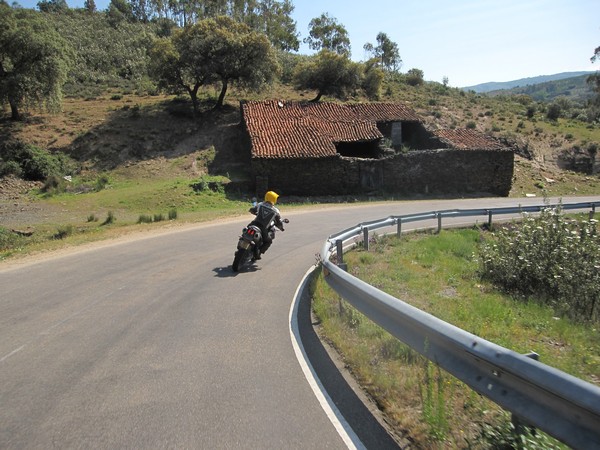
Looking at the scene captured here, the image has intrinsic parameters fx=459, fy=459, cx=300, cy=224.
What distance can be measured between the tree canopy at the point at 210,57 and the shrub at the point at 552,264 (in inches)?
1315

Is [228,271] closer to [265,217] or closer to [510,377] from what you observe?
[265,217]

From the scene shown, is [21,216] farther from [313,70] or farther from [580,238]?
[313,70]

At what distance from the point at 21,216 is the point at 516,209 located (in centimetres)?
2289

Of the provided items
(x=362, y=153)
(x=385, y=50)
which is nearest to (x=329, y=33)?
(x=385, y=50)

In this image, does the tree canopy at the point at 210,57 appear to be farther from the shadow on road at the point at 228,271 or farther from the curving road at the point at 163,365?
the curving road at the point at 163,365

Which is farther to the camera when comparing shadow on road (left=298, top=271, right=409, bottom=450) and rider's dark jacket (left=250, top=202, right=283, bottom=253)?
rider's dark jacket (left=250, top=202, right=283, bottom=253)

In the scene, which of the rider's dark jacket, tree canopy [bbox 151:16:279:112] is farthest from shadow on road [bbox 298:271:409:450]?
tree canopy [bbox 151:16:279:112]

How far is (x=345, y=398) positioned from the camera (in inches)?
178

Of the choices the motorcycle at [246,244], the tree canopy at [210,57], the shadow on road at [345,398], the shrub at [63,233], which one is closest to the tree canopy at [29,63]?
the tree canopy at [210,57]

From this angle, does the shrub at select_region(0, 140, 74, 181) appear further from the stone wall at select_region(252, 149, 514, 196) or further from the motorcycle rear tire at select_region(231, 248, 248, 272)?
the motorcycle rear tire at select_region(231, 248, 248, 272)

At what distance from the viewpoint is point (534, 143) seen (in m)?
46.3

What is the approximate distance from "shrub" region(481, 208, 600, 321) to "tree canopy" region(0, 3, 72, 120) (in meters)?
37.9

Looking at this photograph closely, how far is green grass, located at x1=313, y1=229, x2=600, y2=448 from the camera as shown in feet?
13.4

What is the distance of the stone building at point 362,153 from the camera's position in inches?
1147
